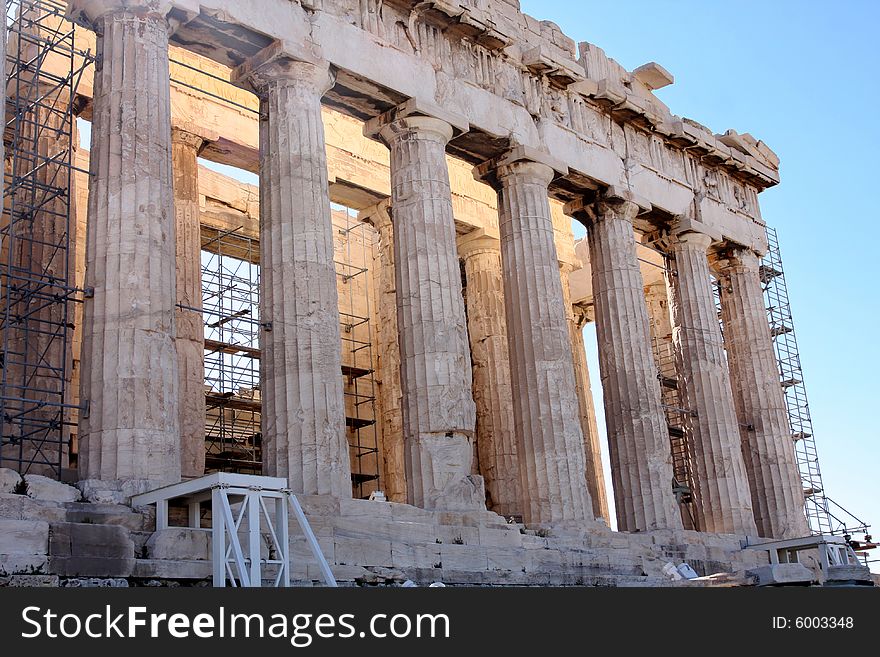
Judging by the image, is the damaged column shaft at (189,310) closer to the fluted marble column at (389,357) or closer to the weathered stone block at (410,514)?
the weathered stone block at (410,514)

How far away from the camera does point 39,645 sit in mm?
8414

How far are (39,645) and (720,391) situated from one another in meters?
25.6

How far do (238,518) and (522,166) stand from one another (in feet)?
49.7

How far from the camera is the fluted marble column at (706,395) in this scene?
30.7 m

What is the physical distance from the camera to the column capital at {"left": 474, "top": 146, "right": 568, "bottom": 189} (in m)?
27.6

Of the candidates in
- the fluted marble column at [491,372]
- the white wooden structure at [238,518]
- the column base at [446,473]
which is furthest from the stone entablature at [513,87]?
the white wooden structure at [238,518]

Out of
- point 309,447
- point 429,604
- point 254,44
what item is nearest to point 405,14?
point 254,44

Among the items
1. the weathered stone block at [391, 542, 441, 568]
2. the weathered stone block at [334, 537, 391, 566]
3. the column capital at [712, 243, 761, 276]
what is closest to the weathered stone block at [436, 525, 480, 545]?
the weathered stone block at [391, 542, 441, 568]

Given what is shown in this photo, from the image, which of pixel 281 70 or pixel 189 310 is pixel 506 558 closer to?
pixel 189 310

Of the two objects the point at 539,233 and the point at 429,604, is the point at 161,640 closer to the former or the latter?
the point at 429,604

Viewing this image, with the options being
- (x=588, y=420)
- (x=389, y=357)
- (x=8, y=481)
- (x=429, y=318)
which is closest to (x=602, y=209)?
(x=389, y=357)

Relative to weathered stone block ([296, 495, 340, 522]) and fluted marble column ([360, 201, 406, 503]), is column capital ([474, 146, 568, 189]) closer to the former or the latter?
fluted marble column ([360, 201, 406, 503])

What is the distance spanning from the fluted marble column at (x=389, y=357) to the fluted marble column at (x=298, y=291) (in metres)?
8.55

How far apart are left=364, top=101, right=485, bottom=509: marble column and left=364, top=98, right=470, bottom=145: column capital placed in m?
0.02
